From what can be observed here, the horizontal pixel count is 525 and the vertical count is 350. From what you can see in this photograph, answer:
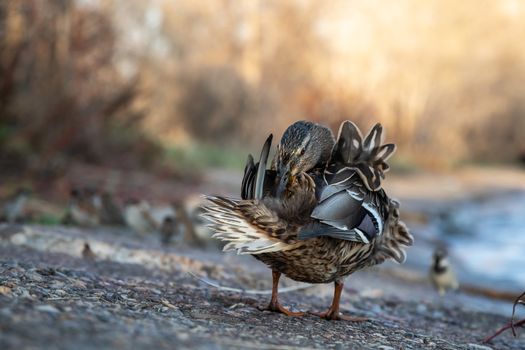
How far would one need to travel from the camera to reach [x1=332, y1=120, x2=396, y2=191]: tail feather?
13.2 ft

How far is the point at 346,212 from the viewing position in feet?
11.4

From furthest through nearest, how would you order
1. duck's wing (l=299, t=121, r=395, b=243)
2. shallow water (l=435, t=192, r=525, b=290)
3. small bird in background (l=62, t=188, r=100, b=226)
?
1. shallow water (l=435, t=192, r=525, b=290)
2. small bird in background (l=62, t=188, r=100, b=226)
3. duck's wing (l=299, t=121, r=395, b=243)

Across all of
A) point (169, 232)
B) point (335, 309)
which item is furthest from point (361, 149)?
point (169, 232)

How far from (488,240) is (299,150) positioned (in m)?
11.9

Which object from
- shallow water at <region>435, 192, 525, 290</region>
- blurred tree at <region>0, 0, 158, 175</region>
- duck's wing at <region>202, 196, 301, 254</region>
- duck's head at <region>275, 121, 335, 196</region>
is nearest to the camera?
duck's wing at <region>202, 196, 301, 254</region>

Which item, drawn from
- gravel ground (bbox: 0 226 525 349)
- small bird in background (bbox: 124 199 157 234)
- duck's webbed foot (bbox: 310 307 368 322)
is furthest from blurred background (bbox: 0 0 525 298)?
duck's webbed foot (bbox: 310 307 368 322)

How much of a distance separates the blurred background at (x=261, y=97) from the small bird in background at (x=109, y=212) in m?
0.84

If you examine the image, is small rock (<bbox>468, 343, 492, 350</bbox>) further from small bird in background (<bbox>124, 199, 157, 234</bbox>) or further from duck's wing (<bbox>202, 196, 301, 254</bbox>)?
small bird in background (<bbox>124, 199, 157, 234</bbox>)

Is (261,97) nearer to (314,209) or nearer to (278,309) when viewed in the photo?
Result: (278,309)

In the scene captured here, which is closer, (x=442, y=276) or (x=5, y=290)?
(x=5, y=290)

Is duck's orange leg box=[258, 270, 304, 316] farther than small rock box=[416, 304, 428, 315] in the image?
No

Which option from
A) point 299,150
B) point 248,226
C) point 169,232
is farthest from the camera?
point 169,232

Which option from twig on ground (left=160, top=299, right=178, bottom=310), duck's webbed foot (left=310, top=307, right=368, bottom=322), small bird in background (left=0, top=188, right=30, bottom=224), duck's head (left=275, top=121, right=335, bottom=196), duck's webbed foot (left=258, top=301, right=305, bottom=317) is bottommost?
twig on ground (left=160, top=299, right=178, bottom=310)

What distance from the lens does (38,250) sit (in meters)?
5.64
